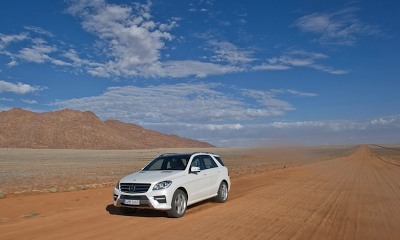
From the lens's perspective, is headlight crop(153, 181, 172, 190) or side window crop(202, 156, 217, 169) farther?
side window crop(202, 156, 217, 169)

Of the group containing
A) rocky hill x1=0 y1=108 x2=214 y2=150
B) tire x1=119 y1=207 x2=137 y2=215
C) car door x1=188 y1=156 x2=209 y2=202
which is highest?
rocky hill x1=0 y1=108 x2=214 y2=150

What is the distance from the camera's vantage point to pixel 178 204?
351 inches

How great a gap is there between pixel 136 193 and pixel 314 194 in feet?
24.5

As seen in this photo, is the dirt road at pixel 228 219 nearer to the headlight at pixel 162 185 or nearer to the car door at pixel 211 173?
the car door at pixel 211 173

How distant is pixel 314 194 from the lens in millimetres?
13078

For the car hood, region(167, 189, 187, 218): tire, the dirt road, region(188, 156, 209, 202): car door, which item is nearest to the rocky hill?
the dirt road

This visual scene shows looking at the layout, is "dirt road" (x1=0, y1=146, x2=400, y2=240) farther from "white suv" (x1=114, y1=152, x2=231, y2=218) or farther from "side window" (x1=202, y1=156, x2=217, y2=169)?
"side window" (x1=202, y1=156, x2=217, y2=169)

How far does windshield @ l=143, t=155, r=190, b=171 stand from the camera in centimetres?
990

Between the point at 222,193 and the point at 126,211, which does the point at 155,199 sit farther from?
the point at 222,193

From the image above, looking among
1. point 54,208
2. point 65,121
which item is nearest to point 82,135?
point 65,121

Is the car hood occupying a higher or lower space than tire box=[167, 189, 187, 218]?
higher

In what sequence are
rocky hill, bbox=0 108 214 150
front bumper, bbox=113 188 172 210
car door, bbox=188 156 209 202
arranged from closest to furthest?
front bumper, bbox=113 188 172 210
car door, bbox=188 156 209 202
rocky hill, bbox=0 108 214 150

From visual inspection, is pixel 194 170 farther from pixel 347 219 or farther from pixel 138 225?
pixel 347 219

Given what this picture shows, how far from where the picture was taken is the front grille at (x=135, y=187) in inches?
340
